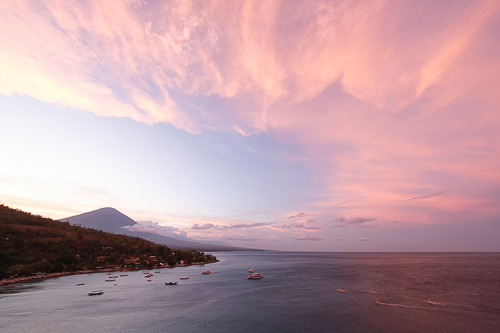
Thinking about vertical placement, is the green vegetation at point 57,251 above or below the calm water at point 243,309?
above

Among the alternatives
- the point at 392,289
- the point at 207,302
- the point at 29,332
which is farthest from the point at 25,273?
the point at 392,289

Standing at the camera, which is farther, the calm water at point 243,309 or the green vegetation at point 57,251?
the green vegetation at point 57,251

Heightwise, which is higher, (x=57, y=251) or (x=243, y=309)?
(x=57, y=251)

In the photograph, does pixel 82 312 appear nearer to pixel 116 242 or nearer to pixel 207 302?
pixel 207 302

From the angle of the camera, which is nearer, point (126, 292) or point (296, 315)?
point (296, 315)

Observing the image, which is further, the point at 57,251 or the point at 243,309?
the point at 57,251

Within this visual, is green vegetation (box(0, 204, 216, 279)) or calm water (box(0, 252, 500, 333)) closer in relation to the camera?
calm water (box(0, 252, 500, 333))

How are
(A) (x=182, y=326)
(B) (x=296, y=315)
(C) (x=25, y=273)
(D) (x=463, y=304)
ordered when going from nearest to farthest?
1. (A) (x=182, y=326)
2. (B) (x=296, y=315)
3. (D) (x=463, y=304)
4. (C) (x=25, y=273)

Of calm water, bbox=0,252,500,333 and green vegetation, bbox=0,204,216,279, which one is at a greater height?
green vegetation, bbox=0,204,216,279
